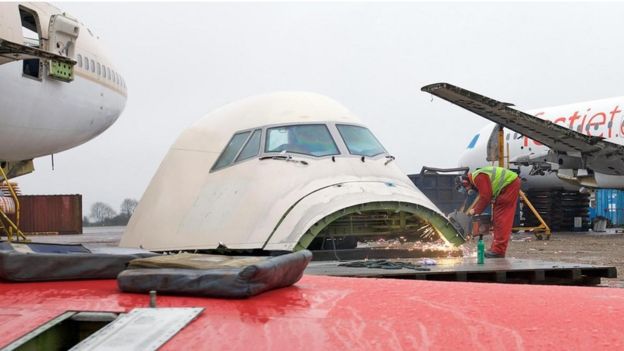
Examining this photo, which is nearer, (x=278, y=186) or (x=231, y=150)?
(x=278, y=186)

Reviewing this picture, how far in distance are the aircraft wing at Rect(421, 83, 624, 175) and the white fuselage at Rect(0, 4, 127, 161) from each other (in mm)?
10363

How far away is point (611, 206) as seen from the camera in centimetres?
3312

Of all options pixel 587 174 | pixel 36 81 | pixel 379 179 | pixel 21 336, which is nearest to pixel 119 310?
pixel 21 336

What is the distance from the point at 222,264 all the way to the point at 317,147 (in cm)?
532

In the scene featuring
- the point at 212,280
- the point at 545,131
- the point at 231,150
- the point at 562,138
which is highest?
the point at 545,131

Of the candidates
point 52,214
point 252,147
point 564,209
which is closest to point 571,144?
point 564,209

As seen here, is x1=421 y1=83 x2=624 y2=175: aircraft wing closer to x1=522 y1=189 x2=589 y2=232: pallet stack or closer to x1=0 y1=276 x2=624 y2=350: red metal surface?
x1=522 y1=189 x2=589 y2=232: pallet stack

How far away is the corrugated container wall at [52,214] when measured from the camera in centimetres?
4122

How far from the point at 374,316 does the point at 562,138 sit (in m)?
21.1

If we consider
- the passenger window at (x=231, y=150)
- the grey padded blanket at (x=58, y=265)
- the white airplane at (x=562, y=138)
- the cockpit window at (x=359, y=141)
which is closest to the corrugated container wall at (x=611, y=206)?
the white airplane at (x=562, y=138)

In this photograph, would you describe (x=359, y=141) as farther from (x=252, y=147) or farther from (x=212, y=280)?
(x=212, y=280)

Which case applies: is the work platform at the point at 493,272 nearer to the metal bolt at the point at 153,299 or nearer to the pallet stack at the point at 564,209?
the metal bolt at the point at 153,299

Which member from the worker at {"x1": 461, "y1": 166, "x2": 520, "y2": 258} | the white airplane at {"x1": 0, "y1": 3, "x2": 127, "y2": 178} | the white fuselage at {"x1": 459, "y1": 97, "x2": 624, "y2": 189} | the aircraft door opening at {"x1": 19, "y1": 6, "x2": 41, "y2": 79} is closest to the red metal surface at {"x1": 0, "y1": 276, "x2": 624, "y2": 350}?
the worker at {"x1": 461, "y1": 166, "x2": 520, "y2": 258}

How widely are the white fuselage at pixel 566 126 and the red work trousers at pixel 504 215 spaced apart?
14908 millimetres
